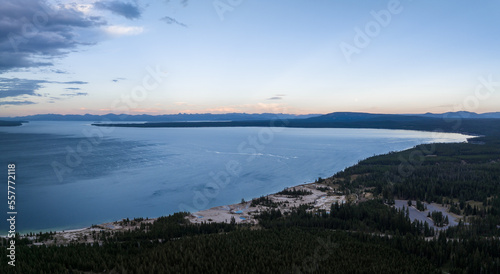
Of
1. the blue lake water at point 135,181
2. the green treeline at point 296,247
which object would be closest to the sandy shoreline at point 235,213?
the green treeline at point 296,247

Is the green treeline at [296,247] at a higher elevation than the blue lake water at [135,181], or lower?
higher

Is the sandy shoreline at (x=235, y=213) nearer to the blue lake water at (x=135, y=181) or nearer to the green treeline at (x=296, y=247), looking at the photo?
the green treeline at (x=296, y=247)

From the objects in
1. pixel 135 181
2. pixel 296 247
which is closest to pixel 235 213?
pixel 296 247

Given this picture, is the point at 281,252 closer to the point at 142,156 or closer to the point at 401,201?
the point at 401,201

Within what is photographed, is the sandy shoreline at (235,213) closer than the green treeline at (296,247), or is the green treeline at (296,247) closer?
the green treeline at (296,247)

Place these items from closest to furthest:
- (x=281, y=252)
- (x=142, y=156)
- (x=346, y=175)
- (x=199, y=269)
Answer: (x=199, y=269)
(x=281, y=252)
(x=346, y=175)
(x=142, y=156)

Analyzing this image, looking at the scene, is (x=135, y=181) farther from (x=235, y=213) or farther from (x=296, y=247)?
(x=296, y=247)

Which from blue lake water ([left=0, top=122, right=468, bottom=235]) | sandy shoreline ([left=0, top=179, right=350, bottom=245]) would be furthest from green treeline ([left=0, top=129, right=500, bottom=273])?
blue lake water ([left=0, top=122, right=468, bottom=235])

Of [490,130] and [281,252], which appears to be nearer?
[281,252]

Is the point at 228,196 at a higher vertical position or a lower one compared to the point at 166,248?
lower

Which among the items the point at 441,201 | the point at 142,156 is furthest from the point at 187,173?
the point at 441,201

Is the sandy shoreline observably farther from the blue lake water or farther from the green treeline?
the blue lake water
